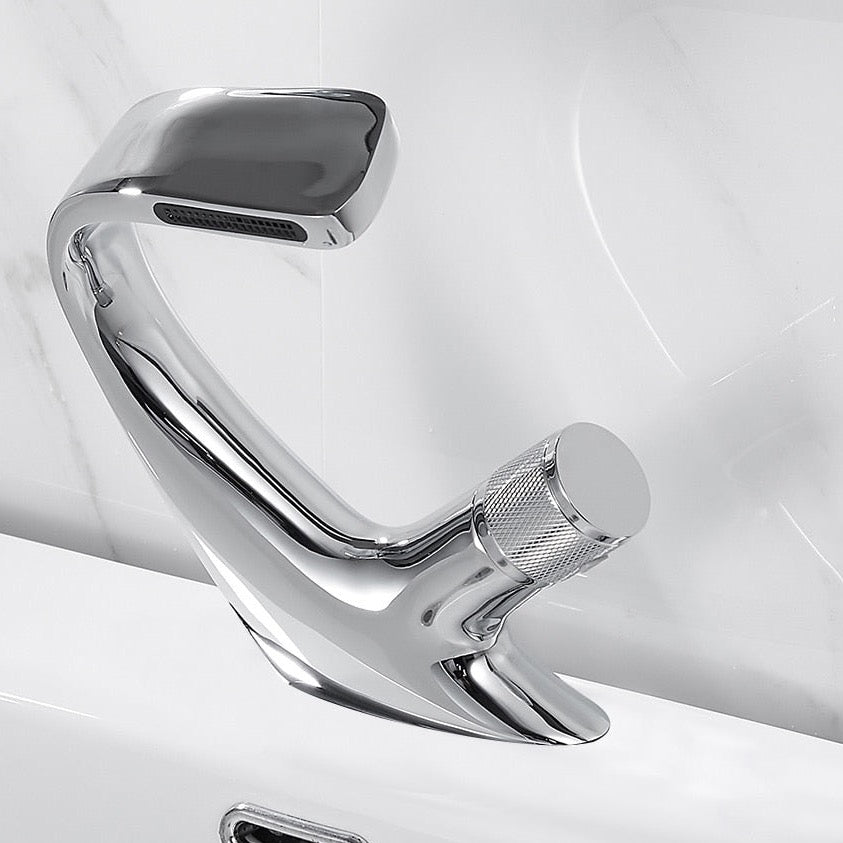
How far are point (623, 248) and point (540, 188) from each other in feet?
0.09

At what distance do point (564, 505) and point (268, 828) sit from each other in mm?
124

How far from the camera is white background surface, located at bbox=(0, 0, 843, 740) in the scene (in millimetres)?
308

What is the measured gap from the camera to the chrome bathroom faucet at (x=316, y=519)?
0.28 meters

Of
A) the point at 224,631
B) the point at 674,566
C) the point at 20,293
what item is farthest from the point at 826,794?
the point at 20,293

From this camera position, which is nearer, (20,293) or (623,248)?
(623,248)

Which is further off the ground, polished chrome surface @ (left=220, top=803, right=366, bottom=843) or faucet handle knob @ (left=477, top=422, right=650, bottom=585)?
faucet handle knob @ (left=477, top=422, right=650, bottom=585)

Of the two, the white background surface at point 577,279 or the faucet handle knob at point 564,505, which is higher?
the white background surface at point 577,279

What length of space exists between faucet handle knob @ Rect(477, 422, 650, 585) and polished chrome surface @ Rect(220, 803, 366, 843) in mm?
88

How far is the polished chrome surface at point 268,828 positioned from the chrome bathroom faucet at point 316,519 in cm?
3

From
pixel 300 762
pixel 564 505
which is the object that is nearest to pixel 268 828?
pixel 300 762

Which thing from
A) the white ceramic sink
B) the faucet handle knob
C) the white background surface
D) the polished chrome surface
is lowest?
the polished chrome surface

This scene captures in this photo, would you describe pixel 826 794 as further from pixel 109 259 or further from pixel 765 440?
pixel 109 259

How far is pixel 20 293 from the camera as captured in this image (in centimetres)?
43

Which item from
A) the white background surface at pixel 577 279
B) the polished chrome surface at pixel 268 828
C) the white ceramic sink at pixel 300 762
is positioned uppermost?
the white background surface at pixel 577 279
